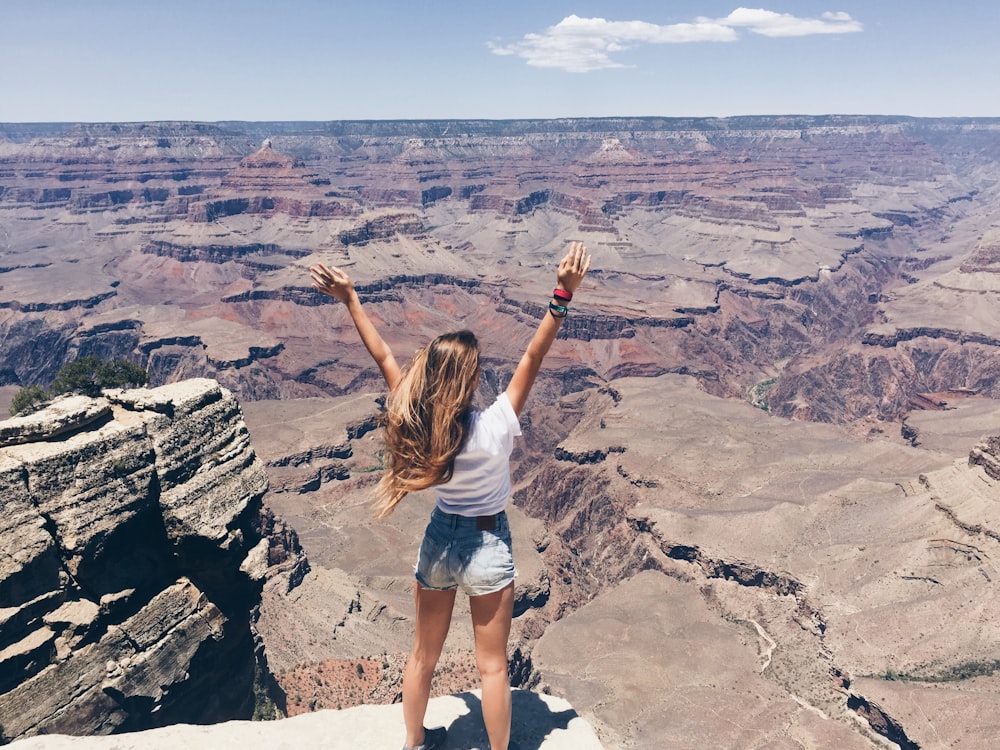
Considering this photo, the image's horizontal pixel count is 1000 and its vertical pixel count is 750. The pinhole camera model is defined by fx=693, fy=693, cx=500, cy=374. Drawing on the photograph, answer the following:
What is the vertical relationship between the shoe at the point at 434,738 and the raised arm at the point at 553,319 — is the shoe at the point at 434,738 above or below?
below

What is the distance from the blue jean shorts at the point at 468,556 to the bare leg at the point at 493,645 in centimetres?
21

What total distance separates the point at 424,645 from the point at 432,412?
3624 mm

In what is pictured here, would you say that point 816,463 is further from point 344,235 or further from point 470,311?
point 344,235

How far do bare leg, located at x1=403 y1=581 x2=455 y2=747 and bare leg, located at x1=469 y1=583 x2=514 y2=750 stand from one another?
23.5 inches

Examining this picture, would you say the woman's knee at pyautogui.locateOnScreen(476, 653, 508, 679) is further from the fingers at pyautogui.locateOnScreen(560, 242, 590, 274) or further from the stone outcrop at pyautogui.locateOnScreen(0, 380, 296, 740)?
the stone outcrop at pyautogui.locateOnScreen(0, 380, 296, 740)

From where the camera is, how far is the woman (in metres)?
8.16

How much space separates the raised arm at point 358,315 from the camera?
29.7 ft

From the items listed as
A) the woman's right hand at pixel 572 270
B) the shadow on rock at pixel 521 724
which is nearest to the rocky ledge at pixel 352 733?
the shadow on rock at pixel 521 724

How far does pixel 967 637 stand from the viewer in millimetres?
46375

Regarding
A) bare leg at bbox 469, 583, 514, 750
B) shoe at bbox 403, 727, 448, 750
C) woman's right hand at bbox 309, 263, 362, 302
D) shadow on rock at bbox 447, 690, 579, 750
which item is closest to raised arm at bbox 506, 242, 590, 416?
bare leg at bbox 469, 583, 514, 750

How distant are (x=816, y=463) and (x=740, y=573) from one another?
23.9 m

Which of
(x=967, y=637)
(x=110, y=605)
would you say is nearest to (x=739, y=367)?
(x=967, y=637)

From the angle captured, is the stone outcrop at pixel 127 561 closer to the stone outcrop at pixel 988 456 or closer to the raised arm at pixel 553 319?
the raised arm at pixel 553 319

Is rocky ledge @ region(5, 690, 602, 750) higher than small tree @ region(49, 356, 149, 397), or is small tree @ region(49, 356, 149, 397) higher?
rocky ledge @ region(5, 690, 602, 750)
